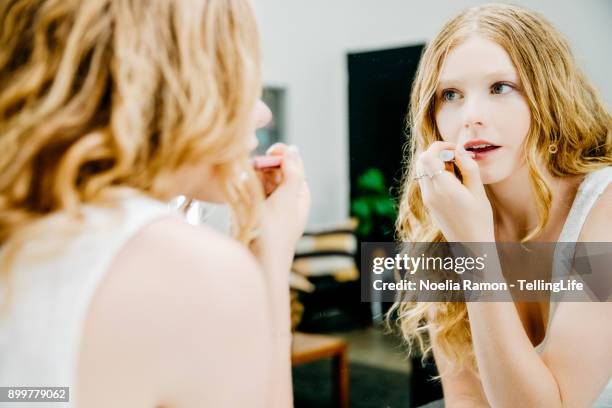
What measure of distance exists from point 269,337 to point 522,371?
41 cm

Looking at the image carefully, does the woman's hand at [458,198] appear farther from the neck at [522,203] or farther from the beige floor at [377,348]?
the beige floor at [377,348]

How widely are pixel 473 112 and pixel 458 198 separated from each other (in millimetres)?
130

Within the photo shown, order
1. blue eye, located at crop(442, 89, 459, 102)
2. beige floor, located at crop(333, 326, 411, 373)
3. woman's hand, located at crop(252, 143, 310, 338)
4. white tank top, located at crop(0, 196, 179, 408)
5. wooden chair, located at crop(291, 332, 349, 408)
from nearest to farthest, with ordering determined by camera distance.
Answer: white tank top, located at crop(0, 196, 179, 408) < woman's hand, located at crop(252, 143, 310, 338) < blue eye, located at crop(442, 89, 459, 102) < beige floor, located at crop(333, 326, 411, 373) < wooden chair, located at crop(291, 332, 349, 408)

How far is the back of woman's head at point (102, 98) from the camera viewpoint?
0.51 meters

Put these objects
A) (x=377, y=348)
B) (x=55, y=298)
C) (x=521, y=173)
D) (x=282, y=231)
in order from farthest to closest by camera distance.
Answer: (x=377, y=348), (x=521, y=173), (x=282, y=231), (x=55, y=298)

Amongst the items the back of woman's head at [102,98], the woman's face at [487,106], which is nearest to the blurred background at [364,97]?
the woman's face at [487,106]

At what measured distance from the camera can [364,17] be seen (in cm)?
112

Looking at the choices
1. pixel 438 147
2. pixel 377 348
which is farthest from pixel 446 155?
pixel 377 348

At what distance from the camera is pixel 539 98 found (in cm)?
82

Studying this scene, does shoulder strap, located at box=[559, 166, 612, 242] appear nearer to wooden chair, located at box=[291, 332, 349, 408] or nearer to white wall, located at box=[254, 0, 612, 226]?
white wall, located at box=[254, 0, 612, 226]

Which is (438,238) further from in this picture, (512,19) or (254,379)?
(254,379)

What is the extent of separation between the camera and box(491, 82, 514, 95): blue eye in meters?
0.82

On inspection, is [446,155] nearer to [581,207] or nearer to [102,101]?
[581,207]


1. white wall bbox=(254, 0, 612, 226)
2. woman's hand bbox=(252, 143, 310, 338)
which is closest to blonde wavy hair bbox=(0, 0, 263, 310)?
woman's hand bbox=(252, 143, 310, 338)
